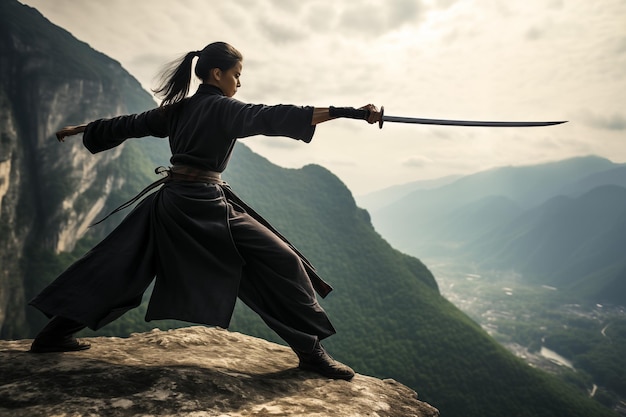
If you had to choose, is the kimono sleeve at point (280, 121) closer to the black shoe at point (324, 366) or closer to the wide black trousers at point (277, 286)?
the wide black trousers at point (277, 286)

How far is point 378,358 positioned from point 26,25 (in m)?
95.7

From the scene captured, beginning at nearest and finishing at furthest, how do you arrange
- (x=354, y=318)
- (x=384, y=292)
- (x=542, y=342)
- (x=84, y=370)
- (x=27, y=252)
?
(x=84, y=370) < (x=27, y=252) < (x=354, y=318) < (x=384, y=292) < (x=542, y=342)

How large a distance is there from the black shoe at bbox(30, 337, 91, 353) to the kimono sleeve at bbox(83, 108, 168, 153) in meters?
1.68

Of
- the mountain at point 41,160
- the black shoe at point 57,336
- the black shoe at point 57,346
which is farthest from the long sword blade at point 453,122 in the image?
the mountain at point 41,160

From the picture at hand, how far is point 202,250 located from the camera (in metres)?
2.80

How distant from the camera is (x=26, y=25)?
72625 mm

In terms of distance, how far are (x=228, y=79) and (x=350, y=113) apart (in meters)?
1.22

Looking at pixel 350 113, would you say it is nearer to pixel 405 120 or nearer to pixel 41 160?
pixel 405 120

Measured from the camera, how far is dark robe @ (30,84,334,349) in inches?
104

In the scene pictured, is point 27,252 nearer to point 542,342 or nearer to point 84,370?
point 84,370

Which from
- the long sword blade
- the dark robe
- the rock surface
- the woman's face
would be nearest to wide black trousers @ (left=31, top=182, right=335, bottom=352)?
the dark robe

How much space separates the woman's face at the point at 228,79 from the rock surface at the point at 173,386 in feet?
7.63

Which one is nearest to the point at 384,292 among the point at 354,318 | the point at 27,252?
the point at 354,318

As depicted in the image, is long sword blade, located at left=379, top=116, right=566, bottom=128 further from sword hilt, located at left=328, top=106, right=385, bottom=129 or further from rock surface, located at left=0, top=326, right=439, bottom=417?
rock surface, located at left=0, top=326, right=439, bottom=417
